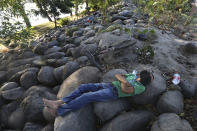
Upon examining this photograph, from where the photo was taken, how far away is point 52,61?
5328mm

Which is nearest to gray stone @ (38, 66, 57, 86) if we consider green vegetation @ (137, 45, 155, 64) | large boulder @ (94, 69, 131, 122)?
large boulder @ (94, 69, 131, 122)

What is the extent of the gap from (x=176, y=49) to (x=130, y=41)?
7.06 ft

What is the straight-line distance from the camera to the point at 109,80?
3.85m

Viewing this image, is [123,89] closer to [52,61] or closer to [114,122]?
[114,122]

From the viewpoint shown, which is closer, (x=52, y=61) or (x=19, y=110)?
(x=19, y=110)

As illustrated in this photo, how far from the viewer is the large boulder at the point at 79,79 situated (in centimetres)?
383

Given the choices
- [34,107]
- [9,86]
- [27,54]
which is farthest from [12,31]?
[34,107]

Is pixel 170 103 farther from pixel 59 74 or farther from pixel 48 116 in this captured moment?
pixel 59 74

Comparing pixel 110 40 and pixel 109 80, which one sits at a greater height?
pixel 110 40

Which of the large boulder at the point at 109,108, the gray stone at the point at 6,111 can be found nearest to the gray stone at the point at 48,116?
the large boulder at the point at 109,108

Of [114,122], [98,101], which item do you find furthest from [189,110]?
[98,101]

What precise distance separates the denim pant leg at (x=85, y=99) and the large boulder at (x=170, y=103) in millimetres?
1107

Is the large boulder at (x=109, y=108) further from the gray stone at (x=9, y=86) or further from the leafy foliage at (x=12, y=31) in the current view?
the leafy foliage at (x=12, y=31)

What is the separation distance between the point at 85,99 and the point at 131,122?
118 centimetres
